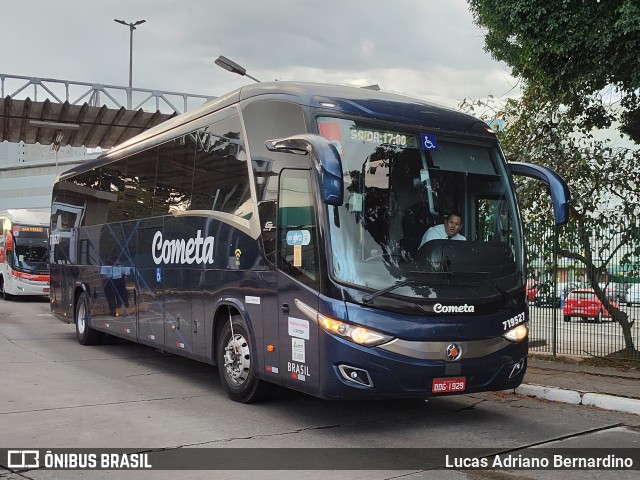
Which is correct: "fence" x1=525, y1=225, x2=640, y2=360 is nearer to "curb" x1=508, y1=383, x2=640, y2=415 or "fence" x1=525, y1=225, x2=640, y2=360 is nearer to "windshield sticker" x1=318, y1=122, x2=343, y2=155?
"curb" x1=508, y1=383, x2=640, y2=415

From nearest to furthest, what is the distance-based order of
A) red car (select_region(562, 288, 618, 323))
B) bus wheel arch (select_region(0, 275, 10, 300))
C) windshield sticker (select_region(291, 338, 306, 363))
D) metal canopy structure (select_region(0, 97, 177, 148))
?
windshield sticker (select_region(291, 338, 306, 363)), red car (select_region(562, 288, 618, 323)), metal canopy structure (select_region(0, 97, 177, 148)), bus wheel arch (select_region(0, 275, 10, 300))

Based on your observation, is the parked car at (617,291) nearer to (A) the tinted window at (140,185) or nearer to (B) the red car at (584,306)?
(B) the red car at (584,306)

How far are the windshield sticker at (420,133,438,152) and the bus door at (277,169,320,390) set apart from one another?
127cm

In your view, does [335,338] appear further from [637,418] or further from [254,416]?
[637,418]

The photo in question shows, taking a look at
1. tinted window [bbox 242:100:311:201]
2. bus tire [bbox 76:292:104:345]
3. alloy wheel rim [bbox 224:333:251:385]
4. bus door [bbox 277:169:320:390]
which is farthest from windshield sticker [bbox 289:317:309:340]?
bus tire [bbox 76:292:104:345]

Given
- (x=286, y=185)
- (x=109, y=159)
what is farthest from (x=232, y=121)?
(x=109, y=159)

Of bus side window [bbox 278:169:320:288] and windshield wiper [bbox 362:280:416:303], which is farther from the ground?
bus side window [bbox 278:169:320:288]

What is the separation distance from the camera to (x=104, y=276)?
1332 cm

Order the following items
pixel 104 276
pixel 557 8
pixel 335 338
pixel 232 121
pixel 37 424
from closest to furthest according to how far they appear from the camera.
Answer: pixel 335 338 < pixel 37 424 < pixel 232 121 < pixel 557 8 < pixel 104 276

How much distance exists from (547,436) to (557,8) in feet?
19.0

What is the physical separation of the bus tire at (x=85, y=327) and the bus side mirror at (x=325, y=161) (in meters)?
8.44

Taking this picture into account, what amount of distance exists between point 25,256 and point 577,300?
2233cm

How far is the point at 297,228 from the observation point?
25.1ft

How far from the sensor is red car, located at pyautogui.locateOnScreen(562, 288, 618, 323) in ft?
39.7
